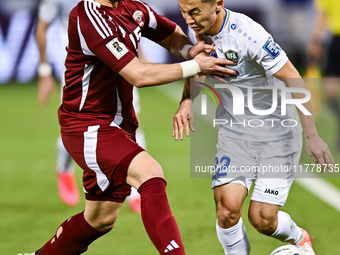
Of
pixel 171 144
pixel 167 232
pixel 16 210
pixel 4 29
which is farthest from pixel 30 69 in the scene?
pixel 167 232

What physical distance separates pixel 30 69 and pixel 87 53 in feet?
39.0

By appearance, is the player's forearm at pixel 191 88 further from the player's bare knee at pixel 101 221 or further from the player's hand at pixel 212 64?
the player's bare knee at pixel 101 221

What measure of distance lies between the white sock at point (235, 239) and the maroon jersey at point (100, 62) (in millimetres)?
903

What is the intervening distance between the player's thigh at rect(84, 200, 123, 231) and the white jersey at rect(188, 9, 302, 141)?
0.93 meters

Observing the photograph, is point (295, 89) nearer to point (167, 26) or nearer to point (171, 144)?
point (167, 26)

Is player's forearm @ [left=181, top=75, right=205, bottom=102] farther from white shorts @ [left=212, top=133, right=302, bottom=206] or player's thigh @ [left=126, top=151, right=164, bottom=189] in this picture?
player's thigh @ [left=126, top=151, right=164, bottom=189]

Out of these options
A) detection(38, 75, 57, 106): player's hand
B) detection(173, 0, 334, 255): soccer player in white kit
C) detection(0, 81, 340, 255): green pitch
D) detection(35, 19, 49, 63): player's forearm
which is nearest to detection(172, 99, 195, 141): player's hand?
detection(173, 0, 334, 255): soccer player in white kit

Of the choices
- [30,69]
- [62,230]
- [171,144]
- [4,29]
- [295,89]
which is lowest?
[30,69]

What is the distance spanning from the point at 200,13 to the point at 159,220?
1252mm

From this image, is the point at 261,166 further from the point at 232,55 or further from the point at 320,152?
the point at 232,55

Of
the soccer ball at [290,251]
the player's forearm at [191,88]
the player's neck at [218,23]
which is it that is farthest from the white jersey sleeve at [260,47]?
the soccer ball at [290,251]

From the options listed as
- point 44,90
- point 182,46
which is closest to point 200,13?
point 182,46

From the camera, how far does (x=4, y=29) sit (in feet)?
47.3

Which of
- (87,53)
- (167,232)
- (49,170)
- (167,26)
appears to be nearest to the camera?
(167,232)
